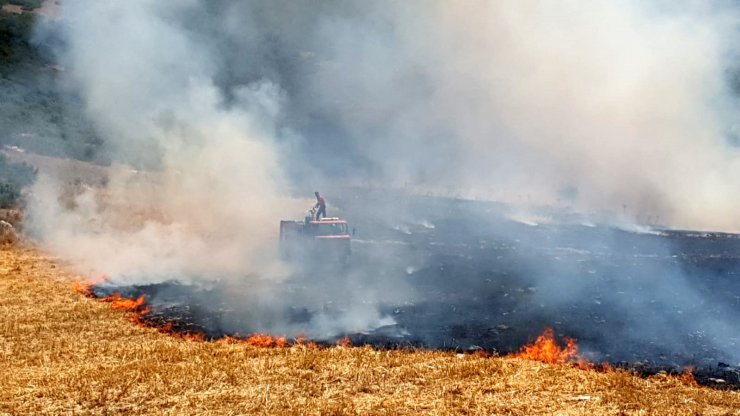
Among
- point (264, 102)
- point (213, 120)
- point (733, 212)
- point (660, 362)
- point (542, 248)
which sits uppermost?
point (264, 102)

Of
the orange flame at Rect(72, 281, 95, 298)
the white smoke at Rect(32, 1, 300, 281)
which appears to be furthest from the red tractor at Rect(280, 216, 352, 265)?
the orange flame at Rect(72, 281, 95, 298)

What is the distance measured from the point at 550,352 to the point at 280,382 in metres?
8.18

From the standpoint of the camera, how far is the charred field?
18.5 meters

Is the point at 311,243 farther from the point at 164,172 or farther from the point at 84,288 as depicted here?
the point at 164,172

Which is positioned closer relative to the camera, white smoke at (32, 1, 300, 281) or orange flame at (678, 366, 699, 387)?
orange flame at (678, 366, 699, 387)

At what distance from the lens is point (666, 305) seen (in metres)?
24.0

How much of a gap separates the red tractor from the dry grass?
10337 millimetres

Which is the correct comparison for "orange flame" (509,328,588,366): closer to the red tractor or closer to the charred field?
the charred field

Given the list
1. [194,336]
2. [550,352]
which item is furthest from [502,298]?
[194,336]

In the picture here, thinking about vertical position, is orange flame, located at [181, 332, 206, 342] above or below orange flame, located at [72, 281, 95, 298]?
below

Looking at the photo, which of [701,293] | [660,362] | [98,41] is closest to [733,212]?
[701,293]

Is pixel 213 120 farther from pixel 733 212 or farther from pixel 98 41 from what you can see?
pixel 733 212

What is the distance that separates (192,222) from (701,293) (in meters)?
24.1

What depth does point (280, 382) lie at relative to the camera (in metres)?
13.0
